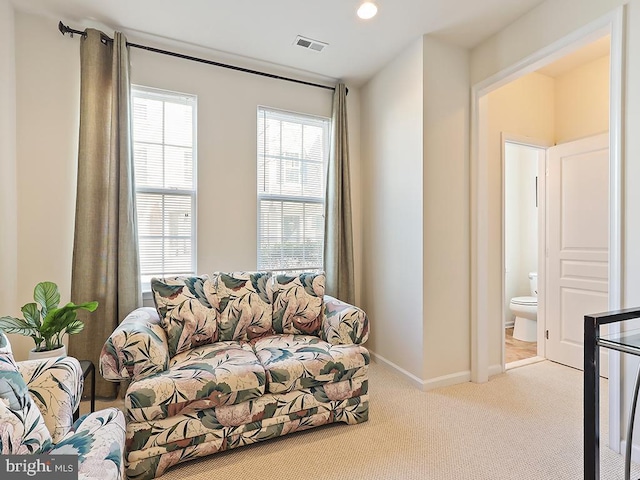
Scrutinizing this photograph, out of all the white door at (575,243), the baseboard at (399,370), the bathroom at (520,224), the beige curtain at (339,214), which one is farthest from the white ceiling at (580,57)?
the baseboard at (399,370)

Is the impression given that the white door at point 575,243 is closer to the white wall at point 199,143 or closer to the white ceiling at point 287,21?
the white ceiling at point 287,21

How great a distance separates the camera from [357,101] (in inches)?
137

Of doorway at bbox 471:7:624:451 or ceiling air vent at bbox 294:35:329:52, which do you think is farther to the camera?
ceiling air vent at bbox 294:35:329:52

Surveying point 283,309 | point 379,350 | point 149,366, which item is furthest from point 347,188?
point 149,366

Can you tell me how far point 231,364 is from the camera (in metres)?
1.82

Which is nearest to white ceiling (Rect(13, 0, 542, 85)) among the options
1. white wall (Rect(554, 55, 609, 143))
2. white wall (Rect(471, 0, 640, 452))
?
white wall (Rect(471, 0, 640, 452))

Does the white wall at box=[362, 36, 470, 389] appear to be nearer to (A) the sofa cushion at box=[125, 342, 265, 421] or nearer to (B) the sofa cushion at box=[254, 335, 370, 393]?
(B) the sofa cushion at box=[254, 335, 370, 393]

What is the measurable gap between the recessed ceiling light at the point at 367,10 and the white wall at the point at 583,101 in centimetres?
213

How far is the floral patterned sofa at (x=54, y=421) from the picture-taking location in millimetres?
1017

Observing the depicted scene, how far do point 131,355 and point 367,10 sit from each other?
260 cm

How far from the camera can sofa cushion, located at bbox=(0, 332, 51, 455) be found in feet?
3.17

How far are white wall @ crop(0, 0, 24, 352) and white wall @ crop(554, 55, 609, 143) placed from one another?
4494mm

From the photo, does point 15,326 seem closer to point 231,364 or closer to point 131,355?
point 131,355

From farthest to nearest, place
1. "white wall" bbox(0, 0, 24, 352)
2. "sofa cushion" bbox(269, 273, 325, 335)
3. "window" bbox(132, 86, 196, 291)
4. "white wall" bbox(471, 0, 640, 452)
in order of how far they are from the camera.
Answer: "window" bbox(132, 86, 196, 291) < "sofa cushion" bbox(269, 273, 325, 335) < "white wall" bbox(0, 0, 24, 352) < "white wall" bbox(471, 0, 640, 452)
